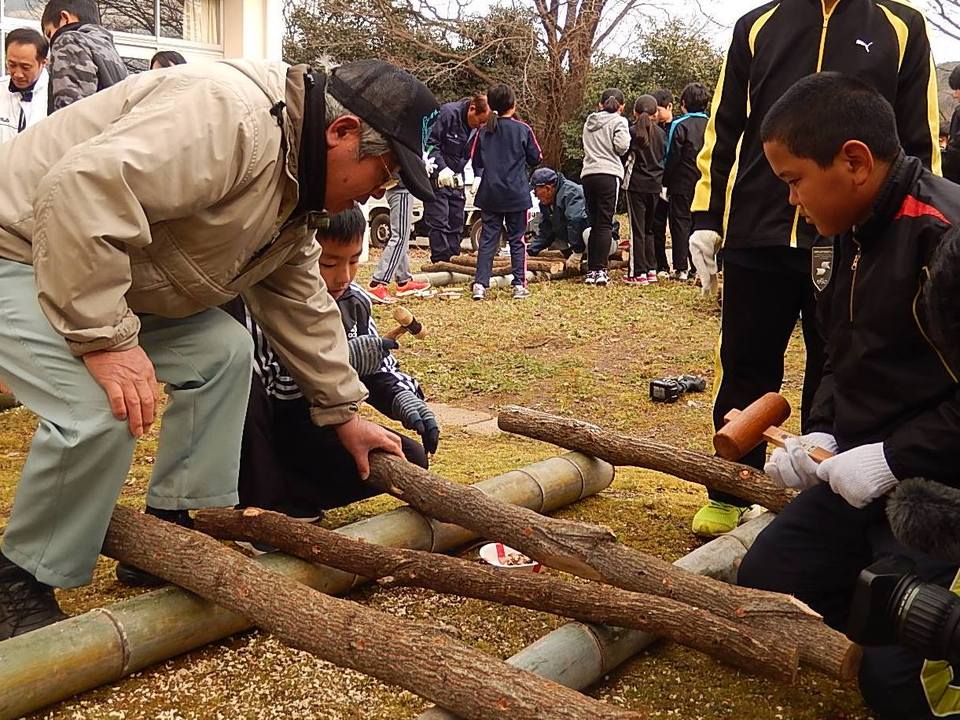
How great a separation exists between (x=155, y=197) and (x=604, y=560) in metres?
1.47

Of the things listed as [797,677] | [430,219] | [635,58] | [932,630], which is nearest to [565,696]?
[932,630]

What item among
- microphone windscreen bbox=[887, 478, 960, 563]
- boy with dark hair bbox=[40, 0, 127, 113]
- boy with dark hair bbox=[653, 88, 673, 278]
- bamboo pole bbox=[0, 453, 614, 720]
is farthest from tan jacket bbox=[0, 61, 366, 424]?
boy with dark hair bbox=[653, 88, 673, 278]

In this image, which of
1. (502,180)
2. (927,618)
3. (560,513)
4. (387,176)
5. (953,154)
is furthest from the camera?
(502,180)

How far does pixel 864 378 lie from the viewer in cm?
262

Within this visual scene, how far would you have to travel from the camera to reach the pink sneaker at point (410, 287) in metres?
10.6

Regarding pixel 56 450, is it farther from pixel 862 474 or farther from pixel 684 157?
pixel 684 157

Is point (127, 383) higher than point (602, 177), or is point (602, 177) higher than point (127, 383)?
point (602, 177)

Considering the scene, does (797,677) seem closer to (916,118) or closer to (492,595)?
(492,595)

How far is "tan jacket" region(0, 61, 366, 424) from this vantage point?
2.29 m

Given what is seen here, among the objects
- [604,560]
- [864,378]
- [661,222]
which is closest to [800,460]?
[864,378]

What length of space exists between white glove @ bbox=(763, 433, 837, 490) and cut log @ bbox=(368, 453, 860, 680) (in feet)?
1.21

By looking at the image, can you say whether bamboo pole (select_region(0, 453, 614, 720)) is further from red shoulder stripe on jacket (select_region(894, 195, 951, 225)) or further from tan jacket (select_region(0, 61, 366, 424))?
red shoulder stripe on jacket (select_region(894, 195, 951, 225))

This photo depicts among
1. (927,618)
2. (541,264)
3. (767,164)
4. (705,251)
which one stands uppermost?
(767,164)

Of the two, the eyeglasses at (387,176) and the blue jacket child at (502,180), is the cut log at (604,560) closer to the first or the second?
the eyeglasses at (387,176)
